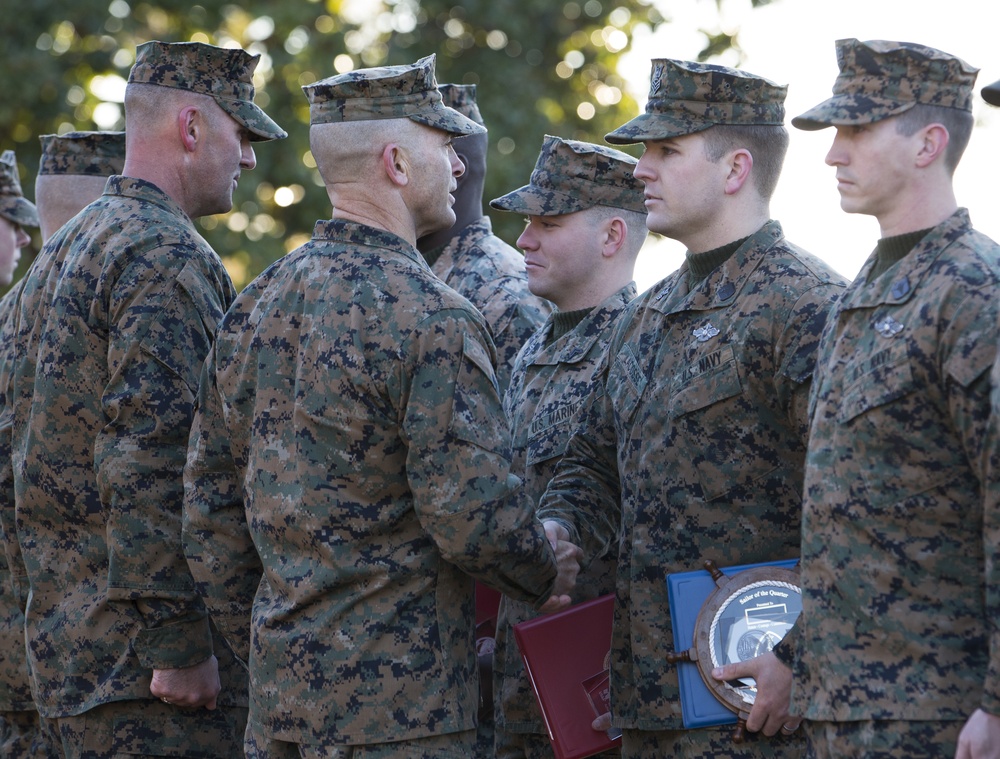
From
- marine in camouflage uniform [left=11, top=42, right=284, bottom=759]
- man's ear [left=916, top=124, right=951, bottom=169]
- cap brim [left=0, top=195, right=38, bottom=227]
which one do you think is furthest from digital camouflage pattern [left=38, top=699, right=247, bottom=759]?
cap brim [left=0, top=195, right=38, bottom=227]

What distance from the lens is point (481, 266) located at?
5805 millimetres

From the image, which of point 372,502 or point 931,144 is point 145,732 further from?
point 931,144

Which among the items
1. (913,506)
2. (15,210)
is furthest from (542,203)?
(15,210)

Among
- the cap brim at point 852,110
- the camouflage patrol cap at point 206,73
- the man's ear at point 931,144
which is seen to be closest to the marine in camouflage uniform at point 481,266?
the camouflage patrol cap at point 206,73

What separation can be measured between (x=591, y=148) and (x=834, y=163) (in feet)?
6.46

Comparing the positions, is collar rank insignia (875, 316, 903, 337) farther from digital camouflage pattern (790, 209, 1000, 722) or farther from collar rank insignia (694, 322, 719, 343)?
collar rank insignia (694, 322, 719, 343)

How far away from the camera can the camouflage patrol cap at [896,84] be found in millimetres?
3209

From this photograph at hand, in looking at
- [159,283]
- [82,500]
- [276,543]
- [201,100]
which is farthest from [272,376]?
[201,100]

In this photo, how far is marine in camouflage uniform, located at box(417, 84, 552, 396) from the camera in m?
5.61

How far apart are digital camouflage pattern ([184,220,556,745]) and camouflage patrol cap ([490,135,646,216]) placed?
157 cm

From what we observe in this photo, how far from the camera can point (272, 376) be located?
12.1 ft

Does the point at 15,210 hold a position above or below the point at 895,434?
below

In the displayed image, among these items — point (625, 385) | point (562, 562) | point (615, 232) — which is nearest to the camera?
point (562, 562)

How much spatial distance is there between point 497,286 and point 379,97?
195 centimetres
